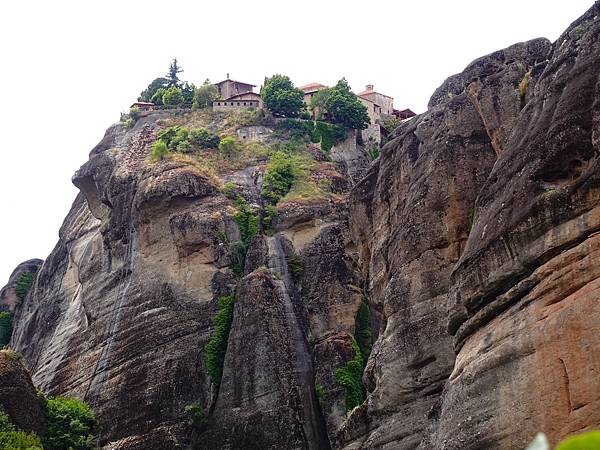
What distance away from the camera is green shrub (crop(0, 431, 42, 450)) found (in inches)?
1687

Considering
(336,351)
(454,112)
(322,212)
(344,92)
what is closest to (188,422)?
(336,351)

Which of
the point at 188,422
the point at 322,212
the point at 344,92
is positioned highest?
the point at 344,92

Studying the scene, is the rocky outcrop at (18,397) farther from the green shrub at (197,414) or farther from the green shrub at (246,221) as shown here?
the green shrub at (246,221)

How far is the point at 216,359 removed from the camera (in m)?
52.0

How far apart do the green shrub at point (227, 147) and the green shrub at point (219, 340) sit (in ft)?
54.4

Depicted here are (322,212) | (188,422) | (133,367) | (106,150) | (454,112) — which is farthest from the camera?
(106,150)

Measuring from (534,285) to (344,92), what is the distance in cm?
6112

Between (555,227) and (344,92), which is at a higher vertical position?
(344,92)

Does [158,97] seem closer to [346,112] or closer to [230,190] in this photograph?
[346,112]

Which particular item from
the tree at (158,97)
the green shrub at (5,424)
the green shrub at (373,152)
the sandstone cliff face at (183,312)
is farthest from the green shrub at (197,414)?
the tree at (158,97)

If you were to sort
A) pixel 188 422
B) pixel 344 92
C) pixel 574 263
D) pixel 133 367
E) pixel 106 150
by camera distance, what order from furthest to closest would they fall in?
1. pixel 344 92
2. pixel 106 150
3. pixel 133 367
4. pixel 188 422
5. pixel 574 263

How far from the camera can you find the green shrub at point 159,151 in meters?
66.7

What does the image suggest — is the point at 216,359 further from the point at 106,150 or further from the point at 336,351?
the point at 106,150

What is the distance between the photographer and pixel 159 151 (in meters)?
66.9
